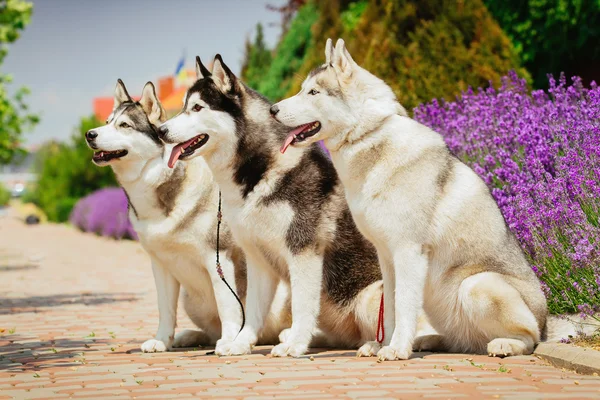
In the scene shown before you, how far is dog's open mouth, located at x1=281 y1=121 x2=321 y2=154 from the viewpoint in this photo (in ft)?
18.7

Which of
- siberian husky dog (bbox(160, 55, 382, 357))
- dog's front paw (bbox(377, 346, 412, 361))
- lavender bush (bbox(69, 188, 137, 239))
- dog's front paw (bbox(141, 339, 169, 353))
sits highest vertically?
siberian husky dog (bbox(160, 55, 382, 357))

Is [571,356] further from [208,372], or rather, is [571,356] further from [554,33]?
[554,33]

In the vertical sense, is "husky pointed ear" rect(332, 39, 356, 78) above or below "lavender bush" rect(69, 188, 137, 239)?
above

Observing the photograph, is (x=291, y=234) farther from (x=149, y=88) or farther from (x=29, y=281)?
(x=29, y=281)

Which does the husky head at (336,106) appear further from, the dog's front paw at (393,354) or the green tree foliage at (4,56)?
the green tree foliage at (4,56)

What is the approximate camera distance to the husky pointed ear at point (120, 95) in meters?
7.05

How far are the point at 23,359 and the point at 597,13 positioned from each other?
12.2 m

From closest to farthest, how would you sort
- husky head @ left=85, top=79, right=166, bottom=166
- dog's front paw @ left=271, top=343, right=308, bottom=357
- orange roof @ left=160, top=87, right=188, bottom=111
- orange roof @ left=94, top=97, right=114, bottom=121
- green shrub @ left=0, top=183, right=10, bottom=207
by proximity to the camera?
dog's front paw @ left=271, top=343, right=308, bottom=357 < husky head @ left=85, top=79, right=166, bottom=166 < orange roof @ left=160, top=87, right=188, bottom=111 < green shrub @ left=0, top=183, right=10, bottom=207 < orange roof @ left=94, top=97, right=114, bottom=121

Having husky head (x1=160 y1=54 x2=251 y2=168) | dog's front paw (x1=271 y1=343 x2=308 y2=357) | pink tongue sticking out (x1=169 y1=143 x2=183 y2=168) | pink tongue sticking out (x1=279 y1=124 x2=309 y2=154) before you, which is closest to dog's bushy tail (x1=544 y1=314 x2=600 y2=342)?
dog's front paw (x1=271 y1=343 x2=308 y2=357)

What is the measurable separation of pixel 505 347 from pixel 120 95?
12.3 ft

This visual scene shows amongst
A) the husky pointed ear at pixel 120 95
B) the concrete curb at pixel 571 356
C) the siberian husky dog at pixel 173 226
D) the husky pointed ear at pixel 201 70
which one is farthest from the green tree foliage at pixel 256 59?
the concrete curb at pixel 571 356

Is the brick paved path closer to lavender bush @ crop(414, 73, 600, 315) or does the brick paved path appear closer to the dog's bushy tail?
the dog's bushy tail

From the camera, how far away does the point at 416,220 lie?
5.52m

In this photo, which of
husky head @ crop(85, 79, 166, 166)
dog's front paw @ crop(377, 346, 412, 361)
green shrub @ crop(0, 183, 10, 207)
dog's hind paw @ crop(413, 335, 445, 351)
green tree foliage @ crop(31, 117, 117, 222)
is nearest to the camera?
dog's front paw @ crop(377, 346, 412, 361)
